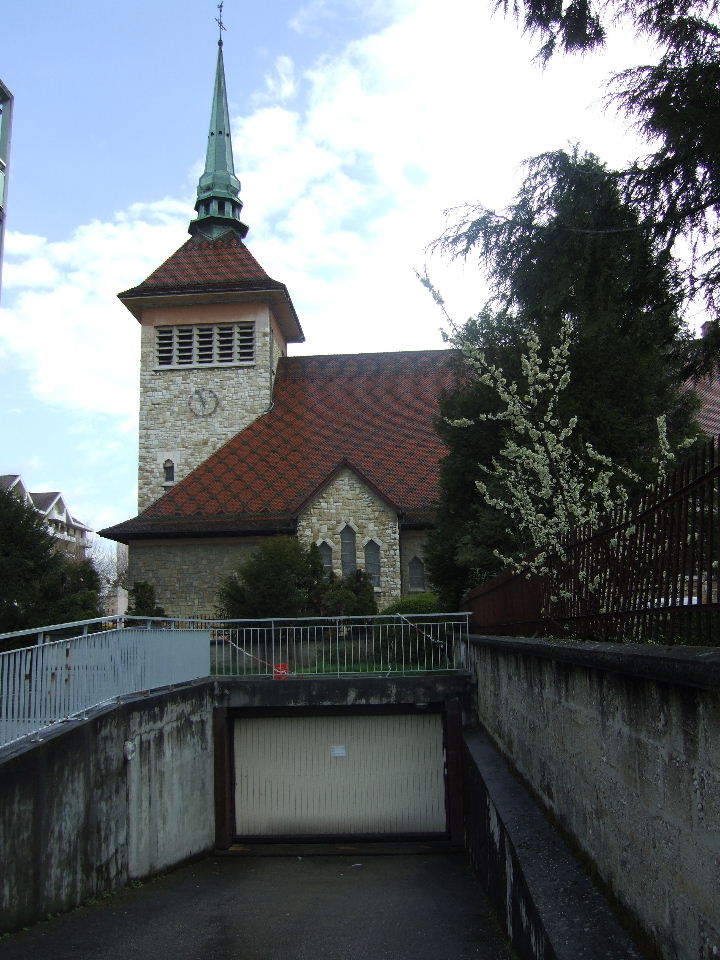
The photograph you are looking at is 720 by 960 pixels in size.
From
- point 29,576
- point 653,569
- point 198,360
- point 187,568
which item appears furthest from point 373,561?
point 653,569

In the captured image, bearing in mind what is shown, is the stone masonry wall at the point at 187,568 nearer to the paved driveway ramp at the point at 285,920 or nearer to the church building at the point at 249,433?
the church building at the point at 249,433

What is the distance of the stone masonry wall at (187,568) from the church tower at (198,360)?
4.01m

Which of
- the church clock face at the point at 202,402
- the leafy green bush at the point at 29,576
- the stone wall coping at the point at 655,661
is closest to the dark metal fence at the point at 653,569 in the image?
the stone wall coping at the point at 655,661

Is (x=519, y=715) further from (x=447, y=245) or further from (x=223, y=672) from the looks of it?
(x=223, y=672)

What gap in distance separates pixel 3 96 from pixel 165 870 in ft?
54.0

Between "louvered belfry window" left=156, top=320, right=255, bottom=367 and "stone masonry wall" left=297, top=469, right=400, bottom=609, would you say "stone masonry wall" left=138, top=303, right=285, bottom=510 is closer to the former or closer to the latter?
"louvered belfry window" left=156, top=320, right=255, bottom=367

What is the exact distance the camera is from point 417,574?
27.8 meters

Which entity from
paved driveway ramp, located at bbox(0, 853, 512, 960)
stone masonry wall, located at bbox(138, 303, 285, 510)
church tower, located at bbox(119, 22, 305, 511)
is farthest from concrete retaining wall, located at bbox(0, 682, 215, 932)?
church tower, located at bbox(119, 22, 305, 511)

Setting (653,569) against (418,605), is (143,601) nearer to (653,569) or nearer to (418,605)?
(418,605)

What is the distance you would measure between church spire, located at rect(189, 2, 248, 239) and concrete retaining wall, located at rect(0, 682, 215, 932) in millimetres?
25635

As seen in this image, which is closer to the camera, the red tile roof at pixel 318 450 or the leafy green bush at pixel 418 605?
the leafy green bush at pixel 418 605

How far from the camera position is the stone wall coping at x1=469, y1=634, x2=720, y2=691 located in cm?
290

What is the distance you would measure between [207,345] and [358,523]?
1023cm

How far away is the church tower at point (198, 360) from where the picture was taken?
32.1 metres
